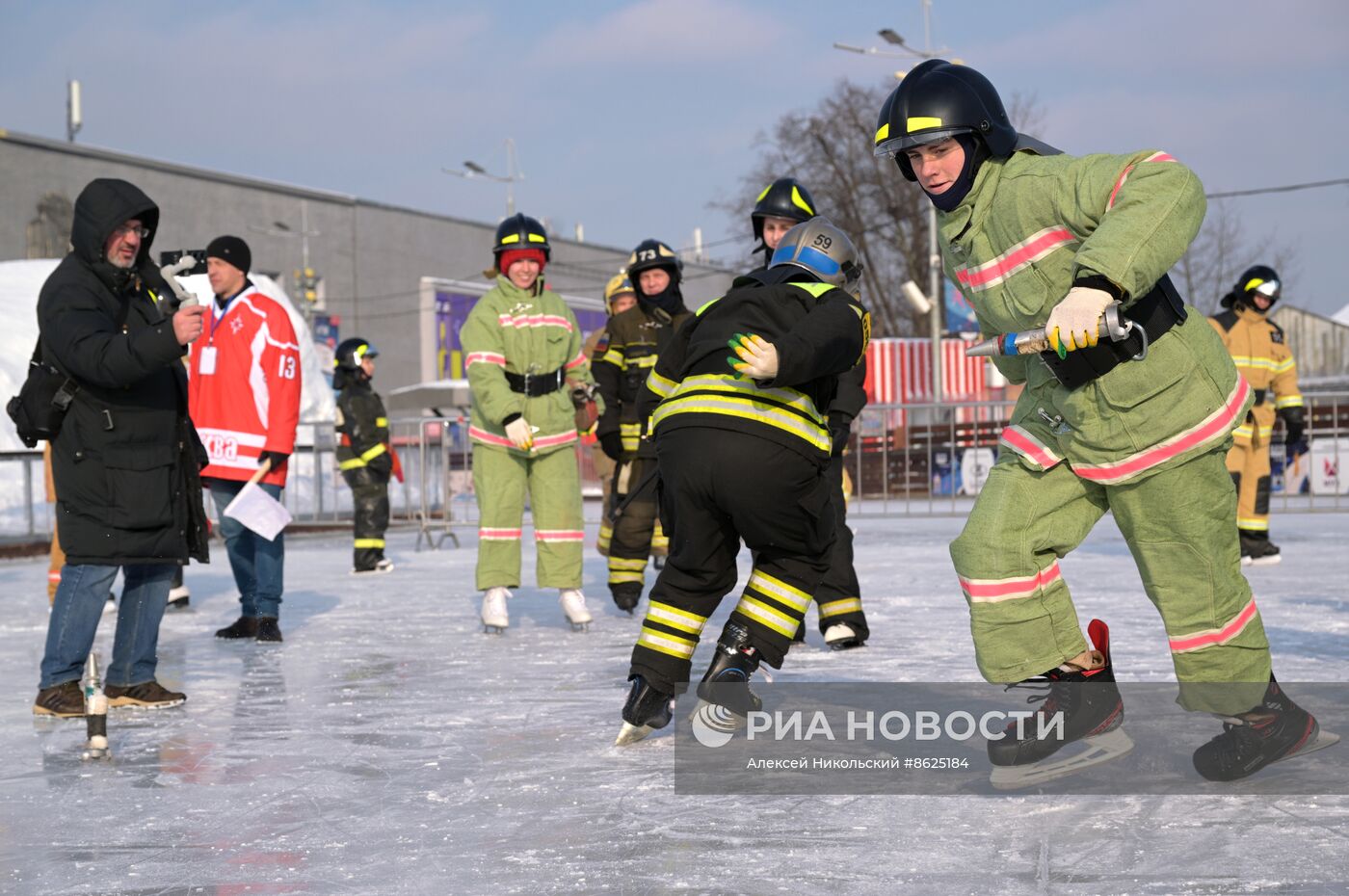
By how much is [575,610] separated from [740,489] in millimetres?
3259

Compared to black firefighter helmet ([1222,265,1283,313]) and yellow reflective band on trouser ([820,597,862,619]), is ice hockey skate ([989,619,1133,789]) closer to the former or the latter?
yellow reflective band on trouser ([820,597,862,619])

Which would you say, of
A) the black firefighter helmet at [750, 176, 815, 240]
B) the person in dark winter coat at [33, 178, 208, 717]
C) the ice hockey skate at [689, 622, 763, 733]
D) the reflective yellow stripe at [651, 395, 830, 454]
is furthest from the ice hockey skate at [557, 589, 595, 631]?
the reflective yellow stripe at [651, 395, 830, 454]

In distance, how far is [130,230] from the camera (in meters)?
5.30

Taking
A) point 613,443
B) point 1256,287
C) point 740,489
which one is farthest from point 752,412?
point 1256,287

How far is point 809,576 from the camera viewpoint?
4.38m

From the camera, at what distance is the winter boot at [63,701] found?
518 centimetres

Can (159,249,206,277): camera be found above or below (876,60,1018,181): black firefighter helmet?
below

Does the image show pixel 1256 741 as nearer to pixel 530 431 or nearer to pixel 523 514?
pixel 530 431

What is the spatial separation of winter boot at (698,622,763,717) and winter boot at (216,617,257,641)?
383cm

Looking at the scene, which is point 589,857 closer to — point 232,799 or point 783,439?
point 232,799

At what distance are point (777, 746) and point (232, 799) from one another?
146 centimetres

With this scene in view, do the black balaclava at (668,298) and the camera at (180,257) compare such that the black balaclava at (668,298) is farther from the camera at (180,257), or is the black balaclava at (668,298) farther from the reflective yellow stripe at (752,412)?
the reflective yellow stripe at (752,412)

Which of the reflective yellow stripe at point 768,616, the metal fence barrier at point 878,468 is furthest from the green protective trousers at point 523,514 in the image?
the metal fence barrier at point 878,468

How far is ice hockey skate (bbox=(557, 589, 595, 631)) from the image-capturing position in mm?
7285
